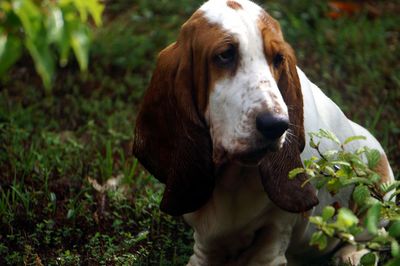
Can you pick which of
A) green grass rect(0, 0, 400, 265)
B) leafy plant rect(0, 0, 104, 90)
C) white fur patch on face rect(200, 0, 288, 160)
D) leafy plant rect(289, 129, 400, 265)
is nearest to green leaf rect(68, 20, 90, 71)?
leafy plant rect(0, 0, 104, 90)

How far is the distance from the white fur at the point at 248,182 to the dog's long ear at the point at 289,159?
127 mm

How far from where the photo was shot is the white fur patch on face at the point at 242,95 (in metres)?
3.11

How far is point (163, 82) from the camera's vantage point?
3.59m

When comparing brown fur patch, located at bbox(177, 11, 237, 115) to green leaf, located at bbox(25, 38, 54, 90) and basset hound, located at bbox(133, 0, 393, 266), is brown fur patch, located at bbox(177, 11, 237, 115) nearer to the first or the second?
basset hound, located at bbox(133, 0, 393, 266)

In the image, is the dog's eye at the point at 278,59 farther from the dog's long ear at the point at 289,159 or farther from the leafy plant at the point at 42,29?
the leafy plant at the point at 42,29

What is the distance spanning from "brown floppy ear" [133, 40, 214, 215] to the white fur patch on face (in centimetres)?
15

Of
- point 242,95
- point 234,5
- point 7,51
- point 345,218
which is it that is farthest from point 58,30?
point 234,5

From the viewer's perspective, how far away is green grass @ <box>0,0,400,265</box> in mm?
4293

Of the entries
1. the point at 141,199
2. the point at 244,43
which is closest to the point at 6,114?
the point at 141,199

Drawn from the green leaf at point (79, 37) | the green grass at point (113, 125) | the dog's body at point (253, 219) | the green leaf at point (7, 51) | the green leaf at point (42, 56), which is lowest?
the green grass at point (113, 125)

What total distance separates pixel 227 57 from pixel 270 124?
15.1 inches

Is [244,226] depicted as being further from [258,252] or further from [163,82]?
[163,82]

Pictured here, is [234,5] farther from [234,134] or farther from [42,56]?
[42,56]

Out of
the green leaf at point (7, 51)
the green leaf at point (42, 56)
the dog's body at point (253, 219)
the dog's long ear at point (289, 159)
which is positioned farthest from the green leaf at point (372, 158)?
the green leaf at point (7, 51)
